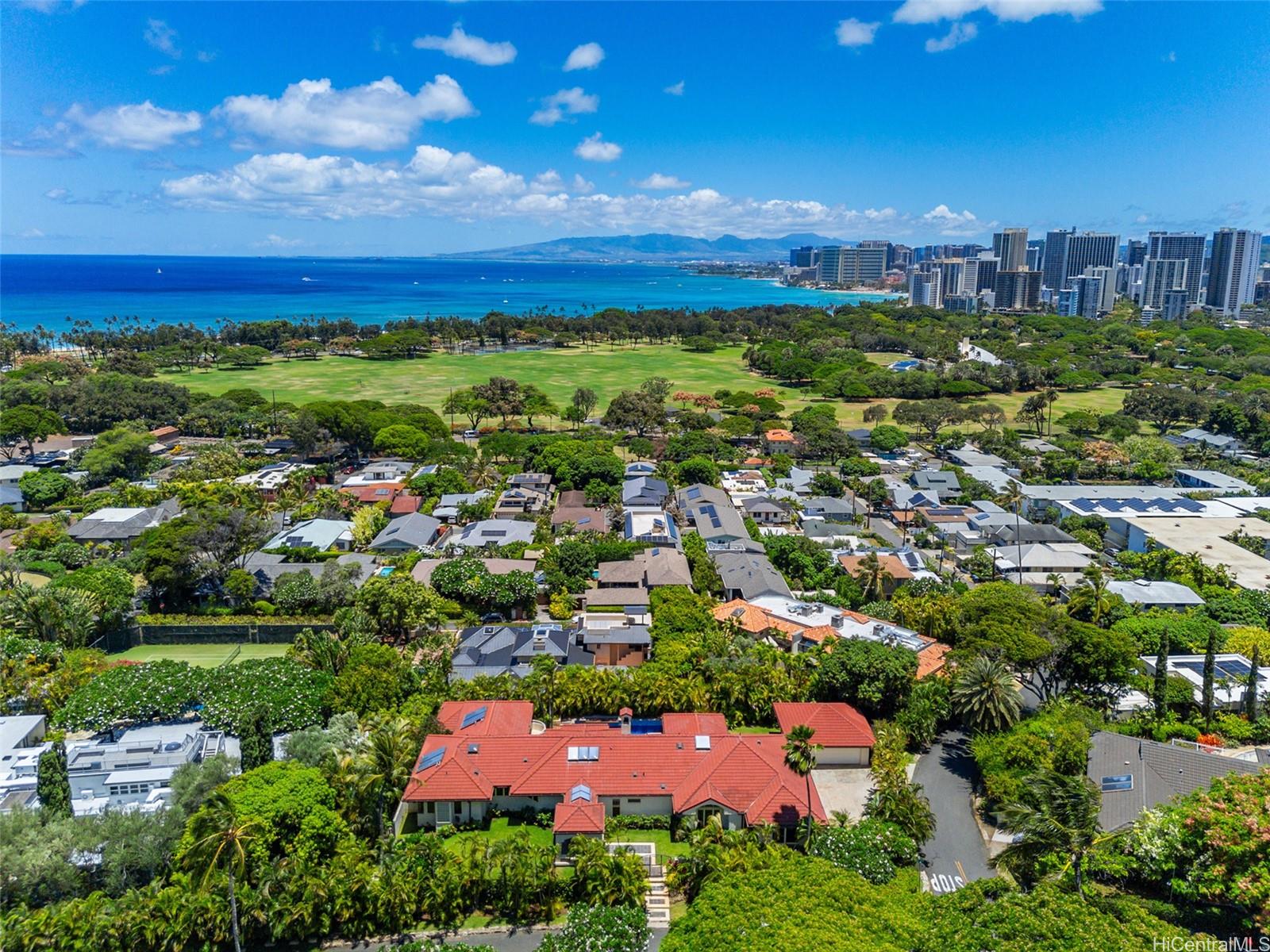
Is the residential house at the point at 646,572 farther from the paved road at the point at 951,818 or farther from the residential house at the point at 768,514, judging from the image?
the paved road at the point at 951,818

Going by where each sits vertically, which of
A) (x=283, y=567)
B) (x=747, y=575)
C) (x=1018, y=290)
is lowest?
(x=747, y=575)

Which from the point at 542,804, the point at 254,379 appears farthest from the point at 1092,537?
the point at 254,379

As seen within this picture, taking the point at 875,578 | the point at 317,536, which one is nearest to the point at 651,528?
the point at 875,578

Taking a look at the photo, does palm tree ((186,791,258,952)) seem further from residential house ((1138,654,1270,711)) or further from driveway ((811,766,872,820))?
residential house ((1138,654,1270,711))

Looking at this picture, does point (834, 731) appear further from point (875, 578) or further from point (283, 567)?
point (283, 567)

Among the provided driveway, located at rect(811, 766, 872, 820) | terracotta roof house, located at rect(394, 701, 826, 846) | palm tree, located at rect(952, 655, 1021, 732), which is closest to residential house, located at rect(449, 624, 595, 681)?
terracotta roof house, located at rect(394, 701, 826, 846)

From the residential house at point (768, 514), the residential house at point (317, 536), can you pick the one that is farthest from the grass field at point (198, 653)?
A: the residential house at point (768, 514)

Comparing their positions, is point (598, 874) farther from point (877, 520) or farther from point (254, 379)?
point (254, 379)
